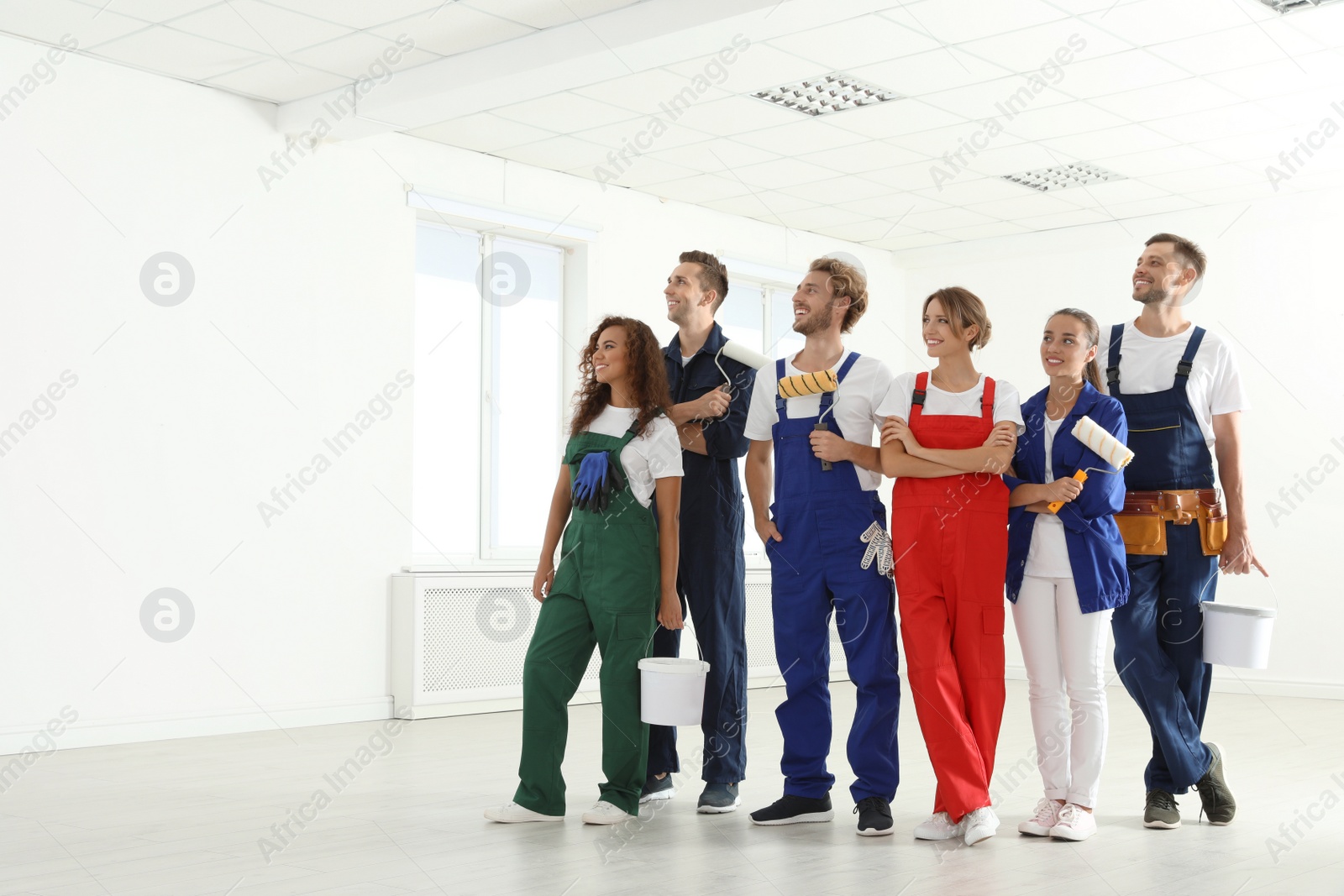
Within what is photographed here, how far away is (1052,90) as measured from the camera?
599cm

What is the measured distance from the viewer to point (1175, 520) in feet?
11.9

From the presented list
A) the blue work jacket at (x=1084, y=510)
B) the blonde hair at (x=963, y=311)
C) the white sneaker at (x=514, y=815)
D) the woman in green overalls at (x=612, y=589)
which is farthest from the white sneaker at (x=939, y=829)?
the blonde hair at (x=963, y=311)

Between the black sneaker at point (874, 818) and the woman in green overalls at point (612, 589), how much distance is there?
1.99ft

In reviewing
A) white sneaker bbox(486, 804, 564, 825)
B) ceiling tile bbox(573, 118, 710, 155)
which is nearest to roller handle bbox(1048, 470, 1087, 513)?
white sneaker bbox(486, 804, 564, 825)

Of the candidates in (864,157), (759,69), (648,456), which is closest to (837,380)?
(648,456)

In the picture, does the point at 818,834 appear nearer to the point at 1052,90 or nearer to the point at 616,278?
the point at 1052,90

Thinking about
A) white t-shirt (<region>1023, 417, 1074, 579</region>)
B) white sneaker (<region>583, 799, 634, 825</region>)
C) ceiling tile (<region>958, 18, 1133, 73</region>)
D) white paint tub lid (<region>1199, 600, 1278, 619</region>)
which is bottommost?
white sneaker (<region>583, 799, 634, 825</region>)

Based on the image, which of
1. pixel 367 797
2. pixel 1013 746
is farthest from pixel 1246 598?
pixel 367 797

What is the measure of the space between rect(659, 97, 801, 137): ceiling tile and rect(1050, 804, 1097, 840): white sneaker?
3.75 metres

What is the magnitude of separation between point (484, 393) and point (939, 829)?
4330mm

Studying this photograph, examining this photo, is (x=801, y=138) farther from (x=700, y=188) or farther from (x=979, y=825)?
(x=979, y=825)

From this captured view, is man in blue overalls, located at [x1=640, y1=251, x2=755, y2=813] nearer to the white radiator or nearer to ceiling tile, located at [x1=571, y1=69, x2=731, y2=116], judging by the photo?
ceiling tile, located at [x1=571, y1=69, x2=731, y2=116]

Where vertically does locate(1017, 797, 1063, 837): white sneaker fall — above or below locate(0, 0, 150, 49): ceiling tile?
below

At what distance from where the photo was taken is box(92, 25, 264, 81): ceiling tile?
5.19 metres
